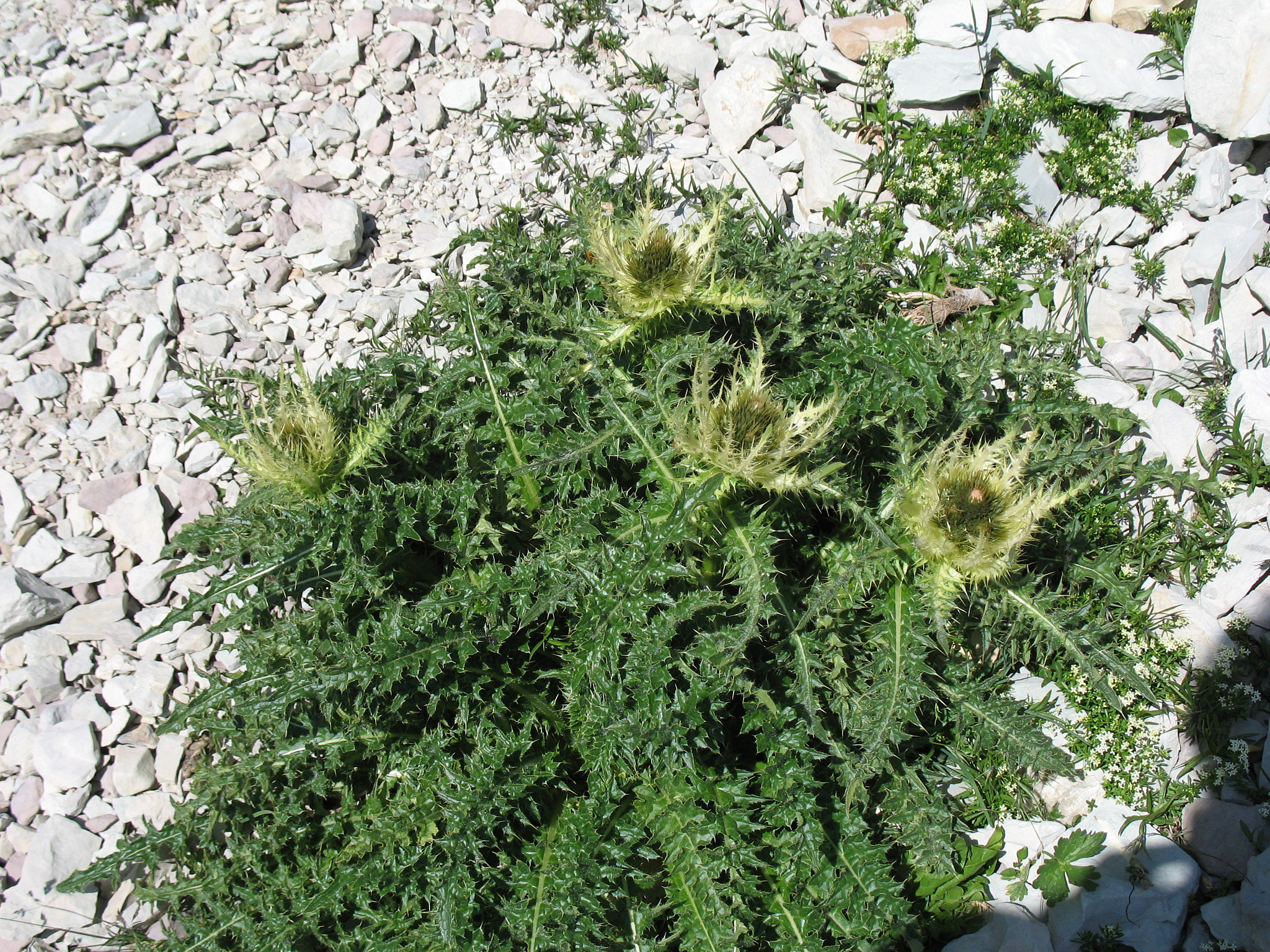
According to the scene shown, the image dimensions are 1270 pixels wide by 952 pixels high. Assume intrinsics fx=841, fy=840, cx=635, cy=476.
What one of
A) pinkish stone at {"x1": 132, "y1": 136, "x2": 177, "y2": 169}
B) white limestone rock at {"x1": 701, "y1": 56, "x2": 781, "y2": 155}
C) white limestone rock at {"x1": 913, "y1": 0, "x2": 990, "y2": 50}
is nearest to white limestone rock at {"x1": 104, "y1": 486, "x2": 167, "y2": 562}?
pinkish stone at {"x1": 132, "y1": 136, "x2": 177, "y2": 169}

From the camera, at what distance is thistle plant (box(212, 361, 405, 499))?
264cm

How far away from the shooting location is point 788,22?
4.74 m

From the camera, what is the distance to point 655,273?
277 cm

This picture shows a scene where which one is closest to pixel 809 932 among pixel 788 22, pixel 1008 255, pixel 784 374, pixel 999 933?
pixel 999 933

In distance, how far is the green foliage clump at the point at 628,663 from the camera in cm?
267

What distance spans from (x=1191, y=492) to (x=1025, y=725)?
1.38 m

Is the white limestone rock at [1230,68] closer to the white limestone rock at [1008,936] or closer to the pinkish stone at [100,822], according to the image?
the white limestone rock at [1008,936]

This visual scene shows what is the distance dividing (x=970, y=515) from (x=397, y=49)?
4.10 meters

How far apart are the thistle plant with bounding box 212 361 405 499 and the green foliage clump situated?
0.32 ft

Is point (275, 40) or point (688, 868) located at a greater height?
point (275, 40)

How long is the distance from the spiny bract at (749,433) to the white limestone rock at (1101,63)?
108 inches

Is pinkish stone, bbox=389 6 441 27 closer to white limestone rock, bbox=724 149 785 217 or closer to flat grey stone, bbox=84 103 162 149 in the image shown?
flat grey stone, bbox=84 103 162 149

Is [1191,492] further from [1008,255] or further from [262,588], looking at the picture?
[262,588]

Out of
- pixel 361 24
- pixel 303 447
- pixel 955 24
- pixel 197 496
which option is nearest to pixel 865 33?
pixel 955 24
